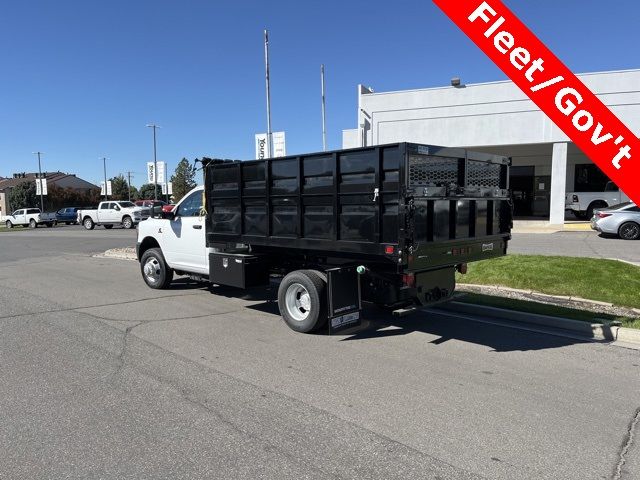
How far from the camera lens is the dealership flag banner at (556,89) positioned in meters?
5.14

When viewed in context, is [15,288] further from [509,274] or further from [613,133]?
[613,133]

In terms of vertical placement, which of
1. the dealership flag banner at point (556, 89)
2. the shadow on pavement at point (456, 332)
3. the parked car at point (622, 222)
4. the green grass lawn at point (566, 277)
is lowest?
the shadow on pavement at point (456, 332)

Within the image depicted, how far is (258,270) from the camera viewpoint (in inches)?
306

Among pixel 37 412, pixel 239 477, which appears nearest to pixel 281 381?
pixel 239 477

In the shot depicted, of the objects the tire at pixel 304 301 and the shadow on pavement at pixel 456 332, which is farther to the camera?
the tire at pixel 304 301

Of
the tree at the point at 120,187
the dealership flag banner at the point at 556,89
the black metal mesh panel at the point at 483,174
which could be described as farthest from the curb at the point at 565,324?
the tree at the point at 120,187

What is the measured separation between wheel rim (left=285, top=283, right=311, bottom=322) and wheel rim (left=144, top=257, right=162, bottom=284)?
4.04 m

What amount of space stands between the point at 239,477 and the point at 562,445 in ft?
7.57

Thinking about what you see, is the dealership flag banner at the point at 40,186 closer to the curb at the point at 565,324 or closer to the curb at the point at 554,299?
the curb at the point at 554,299

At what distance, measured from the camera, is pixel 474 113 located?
81.2 ft

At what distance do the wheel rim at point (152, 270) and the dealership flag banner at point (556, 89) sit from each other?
7.29 metres

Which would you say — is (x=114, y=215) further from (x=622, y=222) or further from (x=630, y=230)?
(x=630, y=230)

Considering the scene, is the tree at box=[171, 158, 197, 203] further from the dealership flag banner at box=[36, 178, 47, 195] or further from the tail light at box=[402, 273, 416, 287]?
the tail light at box=[402, 273, 416, 287]

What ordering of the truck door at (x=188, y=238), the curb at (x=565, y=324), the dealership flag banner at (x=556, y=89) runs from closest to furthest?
the dealership flag banner at (x=556, y=89) < the curb at (x=565, y=324) < the truck door at (x=188, y=238)
